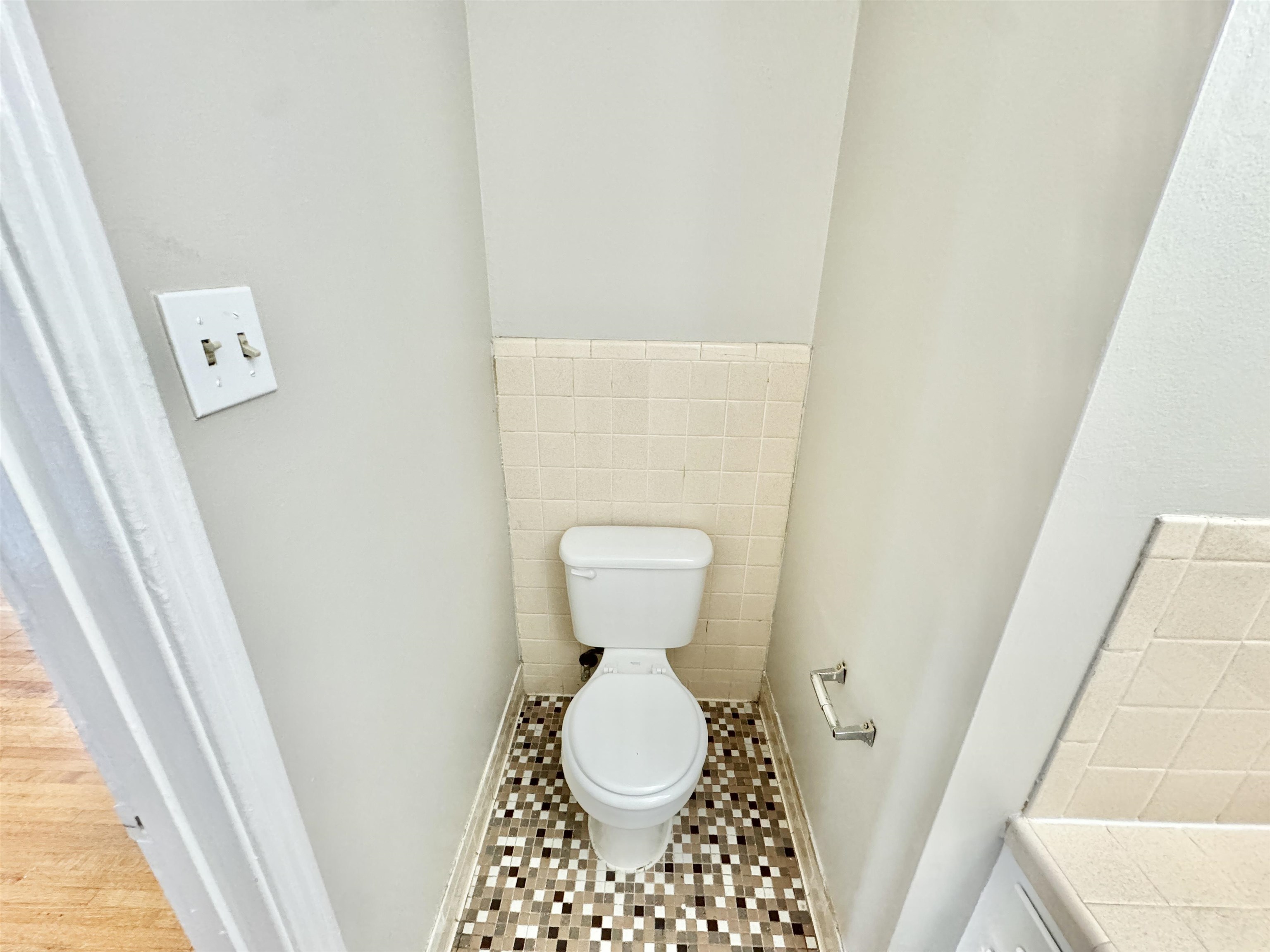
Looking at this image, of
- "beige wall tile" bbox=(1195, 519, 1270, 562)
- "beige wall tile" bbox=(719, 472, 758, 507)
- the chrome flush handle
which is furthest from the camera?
"beige wall tile" bbox=(719, 472, 758, 507)

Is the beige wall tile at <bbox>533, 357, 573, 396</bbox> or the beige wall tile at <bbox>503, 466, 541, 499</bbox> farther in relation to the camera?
the beige wall tile at <bbox>503, 466, 541, 499</bbox>

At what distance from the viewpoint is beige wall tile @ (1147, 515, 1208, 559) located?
0.62 meters

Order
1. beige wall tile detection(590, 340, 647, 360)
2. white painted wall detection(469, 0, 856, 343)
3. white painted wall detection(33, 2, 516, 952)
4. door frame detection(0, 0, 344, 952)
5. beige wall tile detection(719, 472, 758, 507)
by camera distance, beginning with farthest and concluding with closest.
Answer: beige wall tile detection(719, 472, 758, 507)
beige wall tile detection(590, 340, 647, 360)
white painted wall detection(469, 0, 856, 343)
white painted wall detection(33, 2, 516, 952)
door frame detection(0, 0, 344, 952)

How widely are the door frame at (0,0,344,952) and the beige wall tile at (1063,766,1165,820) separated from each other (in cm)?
107

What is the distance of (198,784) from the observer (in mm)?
543

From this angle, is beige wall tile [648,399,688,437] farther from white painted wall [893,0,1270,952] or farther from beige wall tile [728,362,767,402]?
white painted wall [893,0,1270,952]

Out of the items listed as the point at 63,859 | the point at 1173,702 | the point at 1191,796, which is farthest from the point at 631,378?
the point at 63,859

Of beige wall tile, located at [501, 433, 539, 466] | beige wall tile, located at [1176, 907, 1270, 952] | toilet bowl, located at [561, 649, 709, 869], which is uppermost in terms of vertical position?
beige wall tile, located at [501, 433, 539, 466]

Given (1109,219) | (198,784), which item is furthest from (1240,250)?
(198,784)

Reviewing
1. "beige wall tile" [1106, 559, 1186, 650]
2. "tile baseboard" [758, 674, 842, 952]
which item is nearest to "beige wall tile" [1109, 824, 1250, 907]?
"beige wall tile" [1106, 559, 1186, 650]

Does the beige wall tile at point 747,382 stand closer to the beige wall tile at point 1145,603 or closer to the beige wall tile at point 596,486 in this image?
the beige wall tile at point 596,486

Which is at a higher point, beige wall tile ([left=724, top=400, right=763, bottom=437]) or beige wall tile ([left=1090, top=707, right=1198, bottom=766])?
beige wall tile ([left=724, top=400, right=763, bottom=437])

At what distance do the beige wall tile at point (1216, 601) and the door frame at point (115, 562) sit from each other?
1066mm

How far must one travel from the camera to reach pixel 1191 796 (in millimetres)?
779
